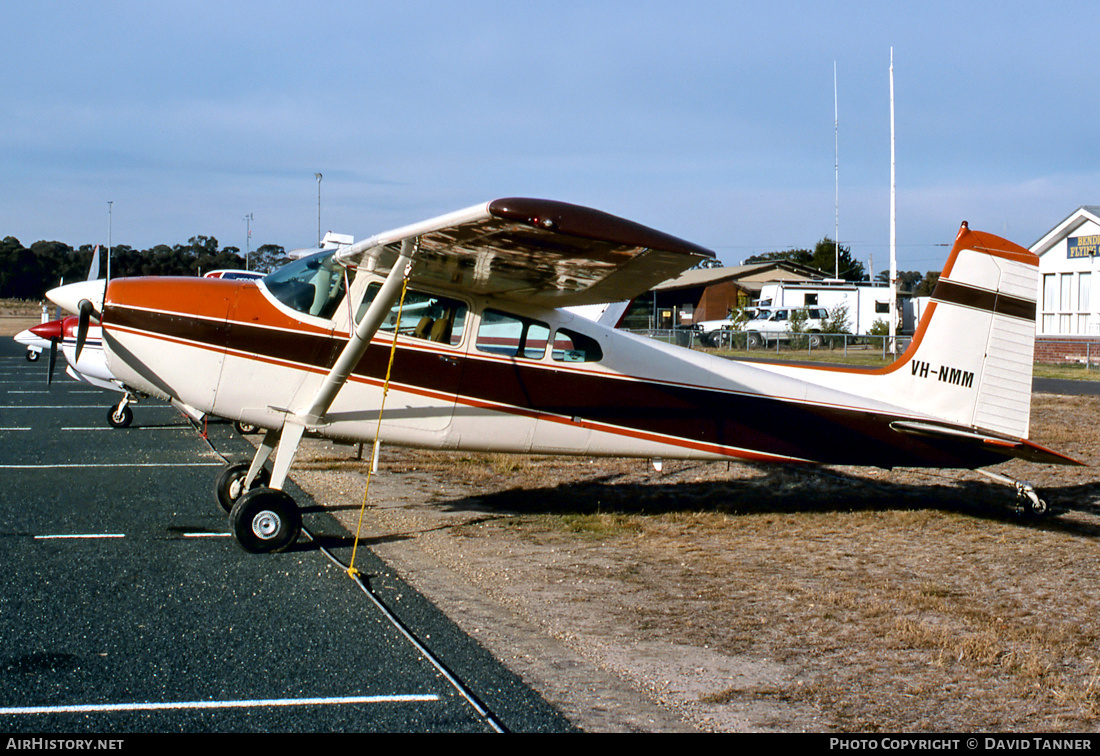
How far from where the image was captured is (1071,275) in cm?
3491

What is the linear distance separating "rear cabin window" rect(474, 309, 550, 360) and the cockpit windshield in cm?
122

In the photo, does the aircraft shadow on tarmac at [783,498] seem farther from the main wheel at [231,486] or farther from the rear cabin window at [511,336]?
the rear cabin window at [511,336]

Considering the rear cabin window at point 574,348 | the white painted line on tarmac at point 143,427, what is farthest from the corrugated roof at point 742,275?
the rear cabin window at point 574,348

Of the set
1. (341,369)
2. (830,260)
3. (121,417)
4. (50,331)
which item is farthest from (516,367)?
(830,260)

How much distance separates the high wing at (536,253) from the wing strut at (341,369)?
6.8 inches

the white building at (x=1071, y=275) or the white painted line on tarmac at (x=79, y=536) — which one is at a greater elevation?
the white building at (x=1071, y=275)

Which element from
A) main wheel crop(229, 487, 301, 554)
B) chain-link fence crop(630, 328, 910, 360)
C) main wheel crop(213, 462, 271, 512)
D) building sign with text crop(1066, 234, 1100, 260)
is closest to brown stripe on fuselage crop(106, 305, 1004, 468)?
main wheel crop(229, 487, 301, 554)

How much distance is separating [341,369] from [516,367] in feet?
5.24

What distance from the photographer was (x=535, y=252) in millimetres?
6168

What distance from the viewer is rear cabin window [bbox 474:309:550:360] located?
7.65m

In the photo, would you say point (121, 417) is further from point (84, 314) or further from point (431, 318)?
point (431, 318)

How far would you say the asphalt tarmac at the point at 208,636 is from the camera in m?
3.77
